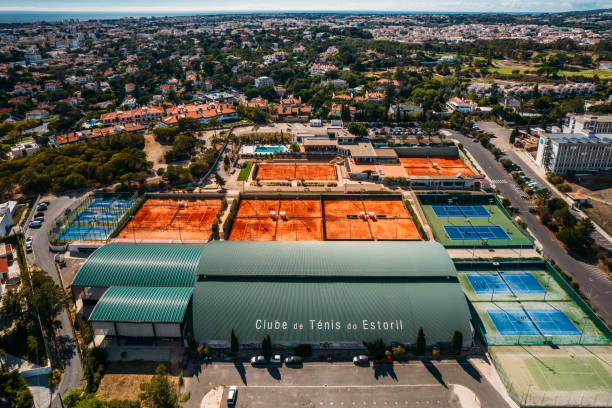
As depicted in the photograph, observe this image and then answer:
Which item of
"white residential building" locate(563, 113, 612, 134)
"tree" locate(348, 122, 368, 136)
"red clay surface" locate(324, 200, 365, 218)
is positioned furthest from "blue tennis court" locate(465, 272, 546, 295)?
"white residential building" locate(563, 113, 612, 134)

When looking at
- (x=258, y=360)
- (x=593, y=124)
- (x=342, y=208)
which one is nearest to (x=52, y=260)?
(x=258, y=360)

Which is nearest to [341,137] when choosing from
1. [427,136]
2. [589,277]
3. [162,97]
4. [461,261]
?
[427,136]

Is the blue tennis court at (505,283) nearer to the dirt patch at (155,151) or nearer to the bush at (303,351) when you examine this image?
the bush at (303,351)

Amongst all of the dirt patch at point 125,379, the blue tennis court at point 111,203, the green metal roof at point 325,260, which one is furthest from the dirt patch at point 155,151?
the dirt patch at point 125,379

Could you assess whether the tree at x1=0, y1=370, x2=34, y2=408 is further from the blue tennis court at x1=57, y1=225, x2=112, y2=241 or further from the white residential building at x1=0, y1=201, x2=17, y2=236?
the white residential building at x1=0, y1=201, x2=17, y2=236

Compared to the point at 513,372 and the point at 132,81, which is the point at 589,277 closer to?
the point at 513,372
